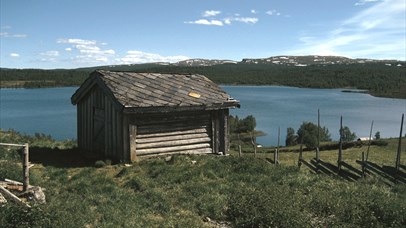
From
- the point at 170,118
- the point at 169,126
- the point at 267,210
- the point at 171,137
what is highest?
the point at 170,118

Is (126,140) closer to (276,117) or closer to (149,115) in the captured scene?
(149,115)

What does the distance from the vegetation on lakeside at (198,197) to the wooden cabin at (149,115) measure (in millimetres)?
983

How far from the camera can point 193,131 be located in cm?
1644

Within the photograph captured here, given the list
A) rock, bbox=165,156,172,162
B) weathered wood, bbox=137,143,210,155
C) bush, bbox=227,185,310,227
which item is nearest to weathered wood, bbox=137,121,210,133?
weathered wood, bbox=137,143,210,155

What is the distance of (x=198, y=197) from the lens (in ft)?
34.7

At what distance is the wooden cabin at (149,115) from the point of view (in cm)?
1470

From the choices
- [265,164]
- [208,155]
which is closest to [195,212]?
[265,164]

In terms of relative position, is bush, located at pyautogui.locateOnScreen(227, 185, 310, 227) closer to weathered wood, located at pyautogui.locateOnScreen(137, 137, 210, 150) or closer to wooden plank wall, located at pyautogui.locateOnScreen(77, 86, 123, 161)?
weathered wood, located at pyautogui.locateOnScreen(137, 137, 210, 150)

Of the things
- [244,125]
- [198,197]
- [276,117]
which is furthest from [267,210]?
[276,117]

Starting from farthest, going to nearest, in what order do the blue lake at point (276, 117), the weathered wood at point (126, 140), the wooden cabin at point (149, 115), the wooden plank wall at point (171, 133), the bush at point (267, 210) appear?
the blue lake at point (276, 117), the wooden plank wall at point (171, 133), the wooden cabin at point (149, 115), the weathered wood at point (126, 140), the bush at point (267, 210)

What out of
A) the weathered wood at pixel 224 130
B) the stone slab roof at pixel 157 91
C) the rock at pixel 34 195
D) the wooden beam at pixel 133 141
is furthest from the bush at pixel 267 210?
the weathered wood at pixel 224 130

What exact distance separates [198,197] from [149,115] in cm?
535

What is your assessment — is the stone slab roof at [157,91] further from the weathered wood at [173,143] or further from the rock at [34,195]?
the rock at [34,195]

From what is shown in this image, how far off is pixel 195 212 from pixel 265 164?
16.6ft
